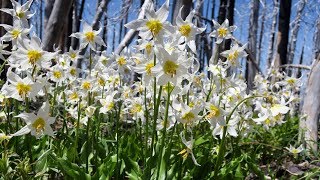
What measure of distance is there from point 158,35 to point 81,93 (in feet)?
3.57

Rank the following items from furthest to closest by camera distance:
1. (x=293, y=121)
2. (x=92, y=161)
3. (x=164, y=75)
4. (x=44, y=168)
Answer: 1. (x=293, y=121)
2. (x=92, y=161)
3. (x=44, y=168)
4. (x=164, y=75)

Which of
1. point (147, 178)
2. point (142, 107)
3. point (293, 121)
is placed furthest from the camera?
point (293, 121)

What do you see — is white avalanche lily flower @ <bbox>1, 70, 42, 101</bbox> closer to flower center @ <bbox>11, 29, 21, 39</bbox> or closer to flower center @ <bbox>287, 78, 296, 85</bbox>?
flower center @ <bbox>11, 29, 21, 39</bbox>

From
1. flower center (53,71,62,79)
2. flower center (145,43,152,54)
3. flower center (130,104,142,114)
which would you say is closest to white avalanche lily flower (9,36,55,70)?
flower center (145,43,152,54)

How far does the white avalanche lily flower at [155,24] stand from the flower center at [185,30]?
0.23m

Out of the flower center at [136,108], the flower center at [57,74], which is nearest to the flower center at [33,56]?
the flower center at [57,74]

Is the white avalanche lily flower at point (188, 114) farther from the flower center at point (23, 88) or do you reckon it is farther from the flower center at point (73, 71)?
the flower center at point (73, 71)

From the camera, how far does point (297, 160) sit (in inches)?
159

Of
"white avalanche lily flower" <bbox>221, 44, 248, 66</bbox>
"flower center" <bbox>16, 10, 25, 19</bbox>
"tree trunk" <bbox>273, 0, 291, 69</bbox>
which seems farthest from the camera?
"tree trunk" <bbox>273, 0, 291, 69</bbox>

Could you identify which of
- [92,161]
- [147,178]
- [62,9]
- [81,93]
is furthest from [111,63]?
[62,9]

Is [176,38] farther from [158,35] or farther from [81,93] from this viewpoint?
[81,93]

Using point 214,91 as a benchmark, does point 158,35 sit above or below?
above

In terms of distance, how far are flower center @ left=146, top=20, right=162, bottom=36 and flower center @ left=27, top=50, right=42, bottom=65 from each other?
53 cm

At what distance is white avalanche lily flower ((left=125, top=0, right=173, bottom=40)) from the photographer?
1.70m
